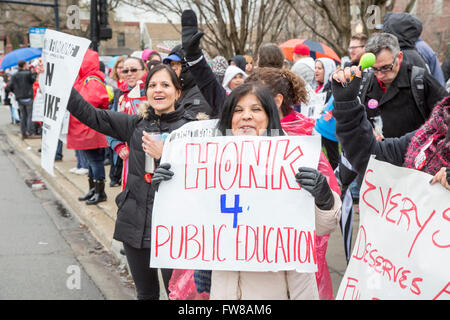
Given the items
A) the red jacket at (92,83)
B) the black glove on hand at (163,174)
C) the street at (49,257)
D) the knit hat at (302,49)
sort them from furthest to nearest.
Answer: the knit hat at (302,49)
the red jacket at (92,83)
the street at (49,257)
the black glove on hand at (163,174)

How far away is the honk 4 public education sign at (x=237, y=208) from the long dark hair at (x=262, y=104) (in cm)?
14

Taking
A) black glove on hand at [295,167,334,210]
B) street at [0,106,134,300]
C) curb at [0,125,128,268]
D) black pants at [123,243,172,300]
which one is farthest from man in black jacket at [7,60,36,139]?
black glove on hand at [295,167,334,210]

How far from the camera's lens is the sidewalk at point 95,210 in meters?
4.79

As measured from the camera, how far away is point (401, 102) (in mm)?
3867

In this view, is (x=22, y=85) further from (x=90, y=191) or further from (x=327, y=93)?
(x=327, y=93)

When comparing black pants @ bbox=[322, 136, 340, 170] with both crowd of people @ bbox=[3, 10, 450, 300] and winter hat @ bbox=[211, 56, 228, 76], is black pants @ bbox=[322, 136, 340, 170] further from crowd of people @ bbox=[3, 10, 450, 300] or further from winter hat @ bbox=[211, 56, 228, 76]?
winter hat @ bbox=[211, 56, 228, 76]

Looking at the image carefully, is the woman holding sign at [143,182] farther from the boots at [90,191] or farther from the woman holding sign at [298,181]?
the boots at [90,191]

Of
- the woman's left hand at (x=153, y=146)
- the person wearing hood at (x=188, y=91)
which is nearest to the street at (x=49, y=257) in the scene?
the person wearing hood at (x=188, y=91)

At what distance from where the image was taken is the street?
444 centimetres

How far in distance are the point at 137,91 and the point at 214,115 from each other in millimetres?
1091

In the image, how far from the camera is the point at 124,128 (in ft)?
11.2

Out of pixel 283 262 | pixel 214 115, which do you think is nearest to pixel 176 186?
pixel 283 262

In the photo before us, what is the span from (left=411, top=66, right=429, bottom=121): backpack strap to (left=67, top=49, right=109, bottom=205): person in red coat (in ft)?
11.8

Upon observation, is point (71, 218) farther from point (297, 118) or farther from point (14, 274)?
point (297, 118)
